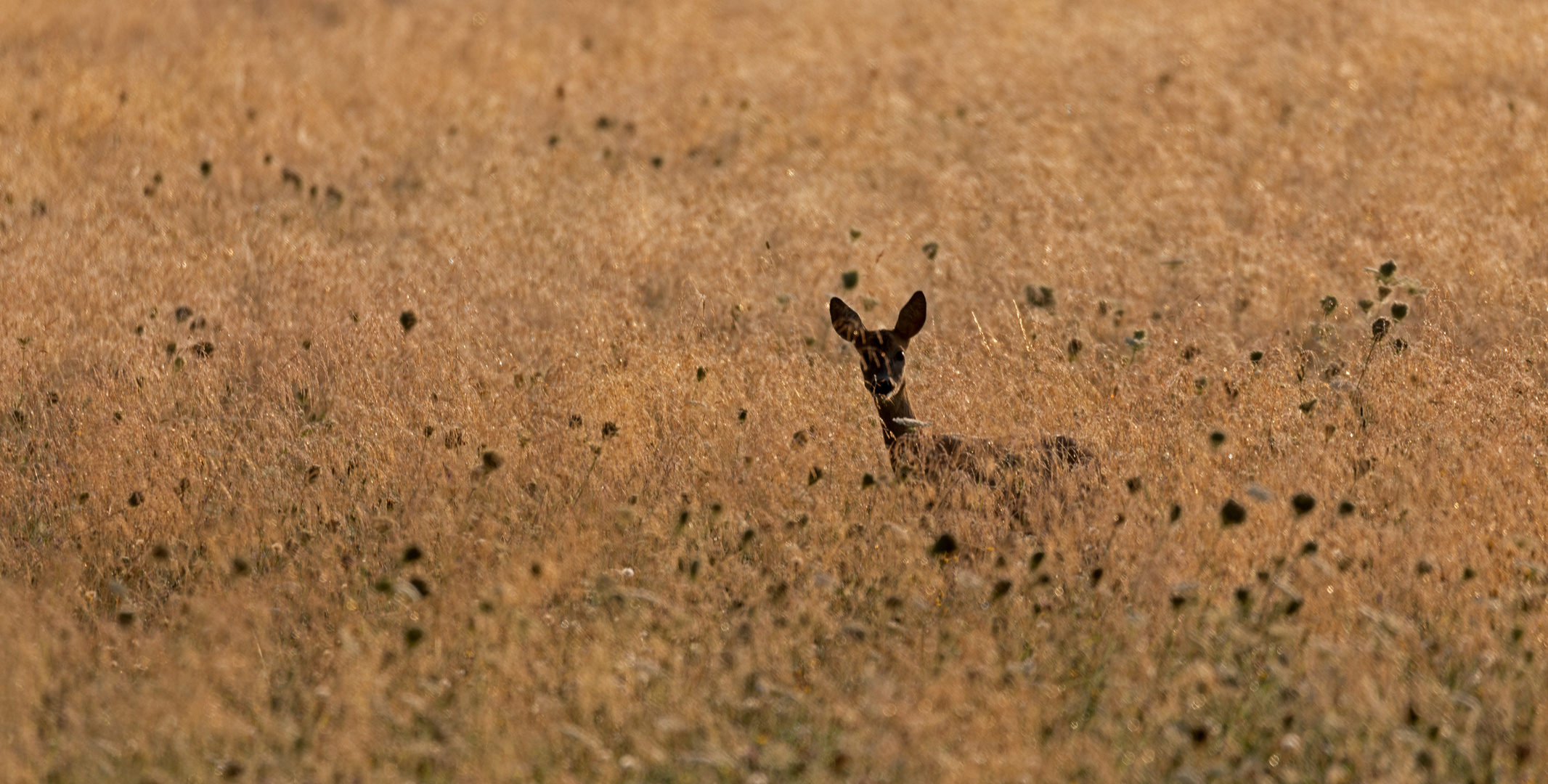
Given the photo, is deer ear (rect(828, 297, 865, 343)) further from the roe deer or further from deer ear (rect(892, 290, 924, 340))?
deer ear (rect(892, 290, 924, 340))

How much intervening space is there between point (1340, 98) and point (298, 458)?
32.5 feet

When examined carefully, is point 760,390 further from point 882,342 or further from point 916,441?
point 916,441

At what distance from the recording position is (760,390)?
7.93 m

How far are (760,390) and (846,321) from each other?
2.57 feet

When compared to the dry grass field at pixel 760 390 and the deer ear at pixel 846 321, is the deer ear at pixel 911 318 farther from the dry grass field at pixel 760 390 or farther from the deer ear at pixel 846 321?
the dry grass field at pixel 760 390

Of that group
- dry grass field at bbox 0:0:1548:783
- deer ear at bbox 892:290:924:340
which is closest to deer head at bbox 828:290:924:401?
deer ear at bbox 892:290:924:340

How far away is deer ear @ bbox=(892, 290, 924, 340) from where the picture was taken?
713 cm

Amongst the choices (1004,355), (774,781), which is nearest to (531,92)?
(1004,355)

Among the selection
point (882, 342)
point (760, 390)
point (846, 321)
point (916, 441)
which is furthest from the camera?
point (760, 390)

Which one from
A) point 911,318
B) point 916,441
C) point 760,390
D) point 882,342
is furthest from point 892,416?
point 760,390

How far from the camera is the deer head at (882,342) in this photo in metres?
6.93

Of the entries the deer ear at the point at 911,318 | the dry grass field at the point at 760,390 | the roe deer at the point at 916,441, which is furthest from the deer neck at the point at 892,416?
the deer ear at the point at 911,318

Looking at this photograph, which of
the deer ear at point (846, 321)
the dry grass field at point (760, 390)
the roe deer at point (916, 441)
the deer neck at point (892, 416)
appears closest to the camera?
the dry grass field at point (760, 390)

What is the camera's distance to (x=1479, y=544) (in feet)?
19.5
